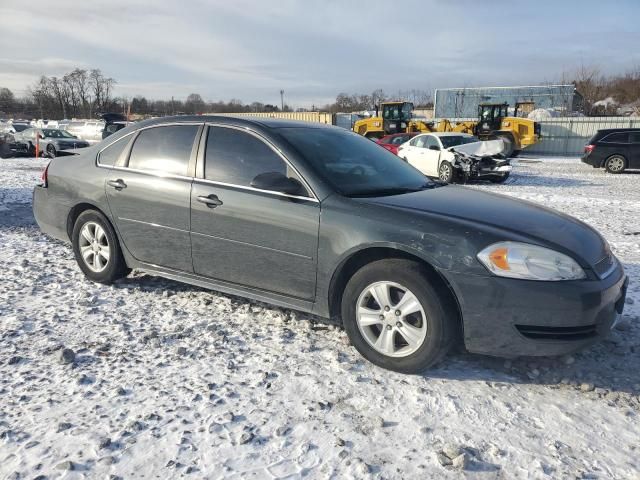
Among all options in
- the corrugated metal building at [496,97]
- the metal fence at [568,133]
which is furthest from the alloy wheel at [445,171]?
the corrugated metal building at [496,97]

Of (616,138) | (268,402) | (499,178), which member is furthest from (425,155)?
(268,402)

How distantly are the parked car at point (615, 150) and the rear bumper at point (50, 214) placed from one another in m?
18.8

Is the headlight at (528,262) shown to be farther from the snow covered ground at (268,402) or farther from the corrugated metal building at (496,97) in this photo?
the corrugated metal building at (496,97)

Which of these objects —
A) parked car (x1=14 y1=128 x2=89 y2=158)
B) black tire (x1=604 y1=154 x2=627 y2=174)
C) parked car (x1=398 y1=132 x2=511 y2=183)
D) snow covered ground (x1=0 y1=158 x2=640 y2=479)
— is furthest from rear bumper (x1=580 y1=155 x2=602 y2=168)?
parked car (x1=14 y1=128 x2=89 y2=158)

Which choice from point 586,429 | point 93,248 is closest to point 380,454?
point 586,429

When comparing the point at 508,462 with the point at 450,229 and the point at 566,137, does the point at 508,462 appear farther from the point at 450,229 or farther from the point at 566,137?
the point at 566,137

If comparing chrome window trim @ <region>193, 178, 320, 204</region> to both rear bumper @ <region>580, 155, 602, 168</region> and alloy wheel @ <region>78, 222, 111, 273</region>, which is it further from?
rear bumper @ <region>580, 155, 602, 168</region>

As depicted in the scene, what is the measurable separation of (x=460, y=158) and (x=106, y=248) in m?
11.6

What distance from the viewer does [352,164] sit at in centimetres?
393

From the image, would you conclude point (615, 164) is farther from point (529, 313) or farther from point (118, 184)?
point (118, 184)

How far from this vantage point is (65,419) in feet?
8.60

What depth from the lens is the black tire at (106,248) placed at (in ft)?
14.9

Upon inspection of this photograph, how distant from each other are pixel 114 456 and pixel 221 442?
0.49 meters

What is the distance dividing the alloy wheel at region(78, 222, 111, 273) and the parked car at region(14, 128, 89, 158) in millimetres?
19192
